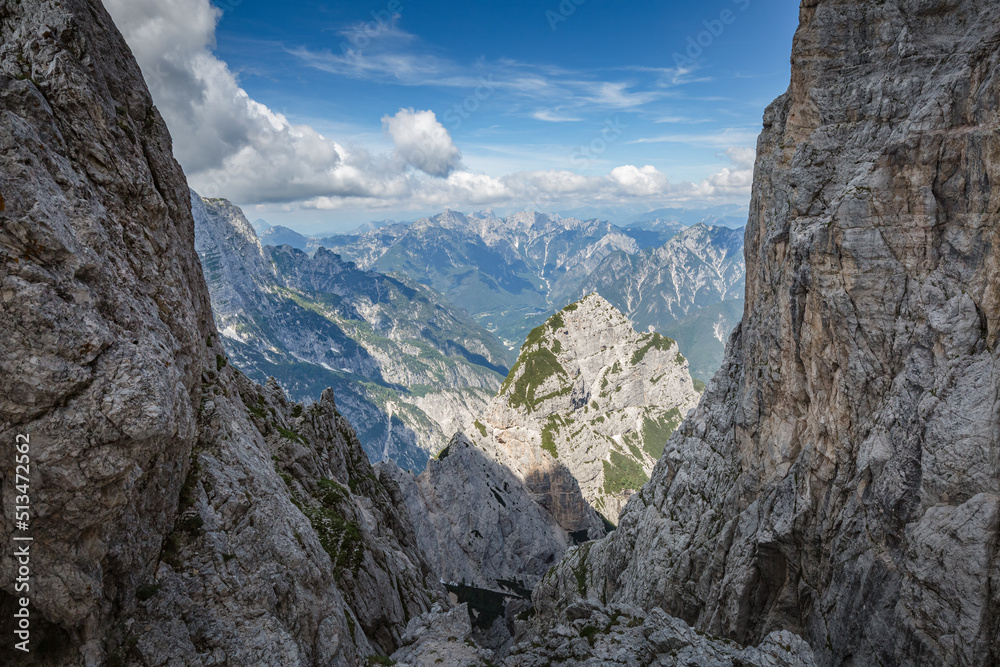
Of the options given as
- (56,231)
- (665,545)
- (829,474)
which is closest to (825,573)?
(829,474)

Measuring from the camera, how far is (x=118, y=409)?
15.1 m

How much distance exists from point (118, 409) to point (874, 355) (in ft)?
134

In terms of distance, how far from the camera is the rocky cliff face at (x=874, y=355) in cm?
2478

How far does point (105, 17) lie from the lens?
2167cm

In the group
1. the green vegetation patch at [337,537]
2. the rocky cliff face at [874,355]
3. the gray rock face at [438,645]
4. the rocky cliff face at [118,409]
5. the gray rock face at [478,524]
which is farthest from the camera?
the gray rock face at [478,524]

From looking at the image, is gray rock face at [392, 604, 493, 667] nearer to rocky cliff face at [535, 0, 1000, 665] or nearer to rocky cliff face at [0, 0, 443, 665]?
rocky cliff face at [0, 0, 443, 665]

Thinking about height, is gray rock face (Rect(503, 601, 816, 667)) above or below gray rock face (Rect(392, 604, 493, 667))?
above

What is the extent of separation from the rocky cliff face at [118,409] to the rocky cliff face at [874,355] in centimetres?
3163

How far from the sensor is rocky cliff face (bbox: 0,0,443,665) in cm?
1423

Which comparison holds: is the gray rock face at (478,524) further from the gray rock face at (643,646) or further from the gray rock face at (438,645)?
the gray rock face at (643,646)

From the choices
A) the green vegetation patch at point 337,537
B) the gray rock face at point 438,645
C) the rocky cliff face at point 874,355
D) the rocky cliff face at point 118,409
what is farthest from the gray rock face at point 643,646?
the rocky cliff face at point 118,409

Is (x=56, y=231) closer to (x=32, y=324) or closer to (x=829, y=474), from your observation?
(x=32, y=324)

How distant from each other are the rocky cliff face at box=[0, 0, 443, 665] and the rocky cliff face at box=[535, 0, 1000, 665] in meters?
31.6

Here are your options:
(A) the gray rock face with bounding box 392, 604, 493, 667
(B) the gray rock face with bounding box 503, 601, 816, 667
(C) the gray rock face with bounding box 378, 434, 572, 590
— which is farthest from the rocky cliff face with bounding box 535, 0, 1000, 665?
(C) the gray rock face with bounding box 378, 434, 572, 590
